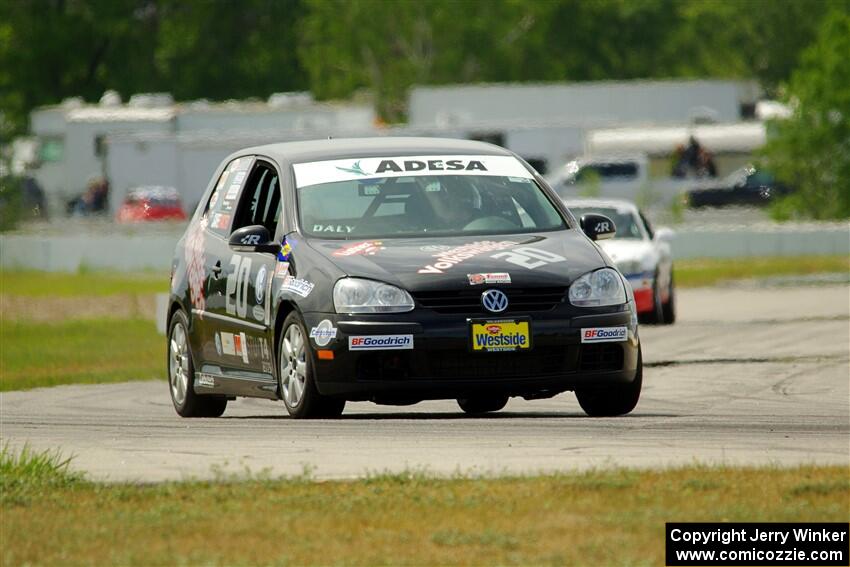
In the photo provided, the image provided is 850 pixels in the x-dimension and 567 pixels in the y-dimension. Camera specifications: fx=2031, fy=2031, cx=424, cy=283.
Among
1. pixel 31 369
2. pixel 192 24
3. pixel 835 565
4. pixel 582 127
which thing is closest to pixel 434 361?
pixel 835 565

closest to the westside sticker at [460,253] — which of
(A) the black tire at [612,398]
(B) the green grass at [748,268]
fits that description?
(A) the black tire at [612,398]

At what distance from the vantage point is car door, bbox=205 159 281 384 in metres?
11.7

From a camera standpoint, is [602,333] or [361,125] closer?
[602,333]

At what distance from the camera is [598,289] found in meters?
11.0

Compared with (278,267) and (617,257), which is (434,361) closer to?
(278,267)

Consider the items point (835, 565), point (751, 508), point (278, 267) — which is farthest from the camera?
point (278, 267)

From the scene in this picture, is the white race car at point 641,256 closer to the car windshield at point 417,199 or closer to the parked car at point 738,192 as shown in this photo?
the car windshield at point 417,199

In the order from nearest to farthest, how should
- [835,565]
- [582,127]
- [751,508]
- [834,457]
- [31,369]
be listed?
1. [835,565]
2. [751,508]
3. [834,457]
4. [31,369]
5. [582,127]

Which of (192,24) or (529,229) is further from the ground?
(529,229)

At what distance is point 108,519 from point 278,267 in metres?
3.95

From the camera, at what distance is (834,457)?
30.7 feet

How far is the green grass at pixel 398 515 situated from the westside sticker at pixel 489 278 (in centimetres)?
229

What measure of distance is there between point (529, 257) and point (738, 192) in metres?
50.4

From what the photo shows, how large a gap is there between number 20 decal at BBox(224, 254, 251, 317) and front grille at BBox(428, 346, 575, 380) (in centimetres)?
163
